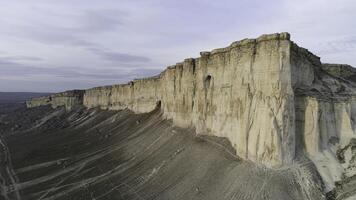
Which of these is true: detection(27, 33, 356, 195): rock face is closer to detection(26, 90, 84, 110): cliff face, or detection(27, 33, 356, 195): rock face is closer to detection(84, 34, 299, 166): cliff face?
detection(84, 34, 299, 166): cliff face

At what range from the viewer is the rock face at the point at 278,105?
21858mm

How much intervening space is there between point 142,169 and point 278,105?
503 inches

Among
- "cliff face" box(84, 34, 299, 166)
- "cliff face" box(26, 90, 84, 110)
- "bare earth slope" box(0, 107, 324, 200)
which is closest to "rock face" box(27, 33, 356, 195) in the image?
"cliff face" box(84, 34, 299, 166)

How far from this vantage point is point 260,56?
23.4 metres

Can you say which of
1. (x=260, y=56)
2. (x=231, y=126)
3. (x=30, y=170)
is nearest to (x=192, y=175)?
(x=231, y=126)

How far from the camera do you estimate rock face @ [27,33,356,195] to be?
21858mm

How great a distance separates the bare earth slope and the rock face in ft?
3.64

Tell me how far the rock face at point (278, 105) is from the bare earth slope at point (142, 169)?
1.11 metres

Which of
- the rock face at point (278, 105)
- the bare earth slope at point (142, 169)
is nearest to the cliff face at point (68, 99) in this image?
the bare earth slope at point (142, 169)

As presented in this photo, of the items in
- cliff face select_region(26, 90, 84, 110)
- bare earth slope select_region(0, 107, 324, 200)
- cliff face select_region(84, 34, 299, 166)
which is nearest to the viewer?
bare earth slope select_region(0, 107, 324, 200)

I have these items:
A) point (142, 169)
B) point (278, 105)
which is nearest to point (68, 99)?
point (142, 169)

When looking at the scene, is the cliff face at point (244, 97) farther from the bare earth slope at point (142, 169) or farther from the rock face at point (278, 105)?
the bare earth slope at point (142, 169)

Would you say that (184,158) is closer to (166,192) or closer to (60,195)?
(166,192)

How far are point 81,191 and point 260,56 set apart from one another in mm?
16864
